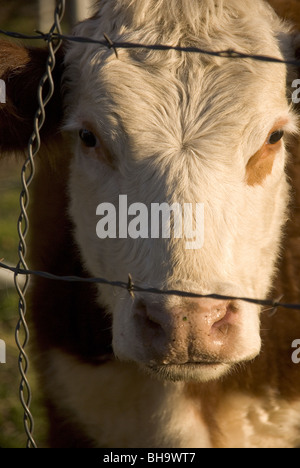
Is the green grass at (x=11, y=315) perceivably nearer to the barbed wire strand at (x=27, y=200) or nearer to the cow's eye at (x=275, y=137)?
the barbed wire strand at (x=27, y=200)

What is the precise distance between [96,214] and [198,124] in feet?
1.89

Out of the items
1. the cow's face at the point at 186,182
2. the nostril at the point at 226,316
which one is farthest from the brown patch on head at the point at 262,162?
the nostril at the point at 226,316

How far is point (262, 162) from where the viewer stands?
2207 millimetres

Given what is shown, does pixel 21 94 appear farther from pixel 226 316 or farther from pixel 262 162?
pixel 226 316

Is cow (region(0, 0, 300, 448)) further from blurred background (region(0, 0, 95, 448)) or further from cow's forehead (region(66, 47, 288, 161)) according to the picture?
blurred background (region(0, 0, 95, 448))

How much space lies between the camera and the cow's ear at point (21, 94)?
2.36m

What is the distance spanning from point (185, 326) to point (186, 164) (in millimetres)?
527

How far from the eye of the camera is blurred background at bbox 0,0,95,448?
3693 mm

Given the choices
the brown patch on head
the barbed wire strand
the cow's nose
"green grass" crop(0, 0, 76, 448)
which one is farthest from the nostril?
"green grass" crop(0, 0, 76, 448)

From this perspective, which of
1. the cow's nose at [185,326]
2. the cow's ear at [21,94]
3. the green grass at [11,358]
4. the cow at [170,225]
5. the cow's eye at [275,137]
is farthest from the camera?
the green grass at [11,358]

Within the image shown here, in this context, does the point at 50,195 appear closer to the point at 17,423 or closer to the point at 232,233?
the point at 232,233

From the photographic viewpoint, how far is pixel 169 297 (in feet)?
6.05

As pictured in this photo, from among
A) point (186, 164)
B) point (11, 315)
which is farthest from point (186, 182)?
point (11, 315)

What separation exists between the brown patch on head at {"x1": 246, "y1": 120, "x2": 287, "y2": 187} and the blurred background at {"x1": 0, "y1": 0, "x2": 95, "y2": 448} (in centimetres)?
104
